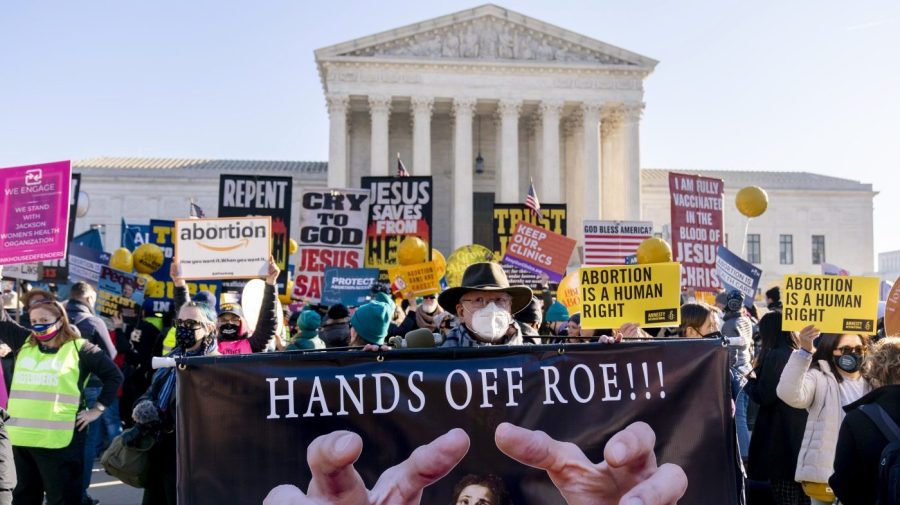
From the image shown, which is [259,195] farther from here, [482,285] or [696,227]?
[482,285]

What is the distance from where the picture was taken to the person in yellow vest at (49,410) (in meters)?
6.12

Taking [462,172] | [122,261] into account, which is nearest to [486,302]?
[122,261]

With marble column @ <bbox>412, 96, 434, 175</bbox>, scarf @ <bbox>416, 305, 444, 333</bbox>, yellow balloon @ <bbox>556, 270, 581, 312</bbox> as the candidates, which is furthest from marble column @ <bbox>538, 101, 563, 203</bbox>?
scarf @ <bbox>416, 305, 444, 333</bbox>

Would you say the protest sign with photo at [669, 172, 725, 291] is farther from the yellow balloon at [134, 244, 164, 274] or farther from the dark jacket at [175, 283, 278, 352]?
the yellow balloon at [134, 244, 164, 274]

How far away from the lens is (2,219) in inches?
390

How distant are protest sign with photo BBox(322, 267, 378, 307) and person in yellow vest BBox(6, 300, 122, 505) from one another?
7506 mm

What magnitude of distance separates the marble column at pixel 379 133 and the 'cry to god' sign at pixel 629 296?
38961mm

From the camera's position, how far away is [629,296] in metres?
6.19

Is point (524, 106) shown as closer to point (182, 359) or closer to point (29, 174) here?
point (29, 174)

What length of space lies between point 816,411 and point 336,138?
40958 mm

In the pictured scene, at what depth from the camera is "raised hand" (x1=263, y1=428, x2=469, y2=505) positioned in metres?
3.86

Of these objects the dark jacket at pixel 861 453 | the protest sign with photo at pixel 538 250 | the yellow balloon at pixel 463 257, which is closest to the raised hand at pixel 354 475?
the dark jacket at pixel 861 453

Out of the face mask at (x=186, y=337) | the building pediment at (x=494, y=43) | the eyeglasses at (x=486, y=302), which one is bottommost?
the face mask at (x=186, y=337)

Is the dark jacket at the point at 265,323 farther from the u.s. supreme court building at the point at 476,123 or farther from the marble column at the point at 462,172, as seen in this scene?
the u.s. supreme court building at the point at 476,123
